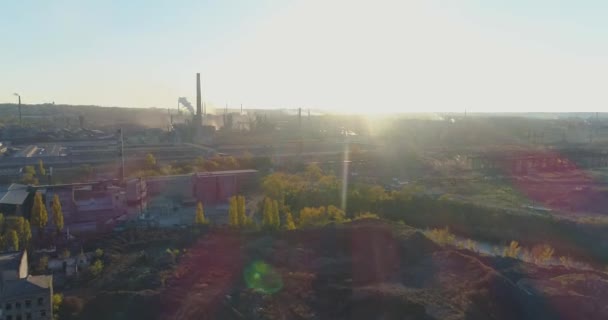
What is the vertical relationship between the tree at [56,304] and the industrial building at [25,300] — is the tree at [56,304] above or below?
below

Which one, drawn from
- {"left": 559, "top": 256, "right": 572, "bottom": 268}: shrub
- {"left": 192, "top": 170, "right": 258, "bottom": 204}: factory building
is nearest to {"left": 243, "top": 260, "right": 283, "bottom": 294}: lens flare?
{"left": 559, "top": 256, "right": 572, "bottom": 268}: shrub

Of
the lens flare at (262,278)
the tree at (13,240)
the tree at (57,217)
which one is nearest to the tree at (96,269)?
the tree at (13,240)

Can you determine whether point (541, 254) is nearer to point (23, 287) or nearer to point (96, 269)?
point (96, 269)

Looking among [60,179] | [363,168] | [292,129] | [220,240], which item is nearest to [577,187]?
[363,168]

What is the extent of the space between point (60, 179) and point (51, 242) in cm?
433

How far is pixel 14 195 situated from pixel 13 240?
226 centimetres

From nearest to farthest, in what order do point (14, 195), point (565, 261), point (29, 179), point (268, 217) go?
1. point (565, 261)
2. point (268, 217)
3. point (14, 195)
4. point (29, 179)

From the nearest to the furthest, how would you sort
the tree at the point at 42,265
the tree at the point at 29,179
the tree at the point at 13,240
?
the tree at the point at 42,265 → the tree at the point at 13,240 → the tree at the point at 29,179

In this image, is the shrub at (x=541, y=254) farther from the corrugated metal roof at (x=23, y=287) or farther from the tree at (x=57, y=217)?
the tree at (x=57, y=217)

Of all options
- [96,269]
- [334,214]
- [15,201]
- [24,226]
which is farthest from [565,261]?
[15,201]

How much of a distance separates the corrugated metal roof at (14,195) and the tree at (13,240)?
1.62 metres

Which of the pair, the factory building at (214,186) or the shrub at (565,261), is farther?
the factory building at (214,186)

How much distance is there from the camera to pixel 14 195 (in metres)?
7.64

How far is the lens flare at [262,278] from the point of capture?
4633 mm
